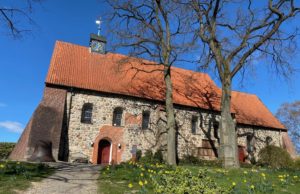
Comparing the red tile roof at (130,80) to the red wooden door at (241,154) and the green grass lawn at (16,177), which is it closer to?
the red wooden door at (241,154)

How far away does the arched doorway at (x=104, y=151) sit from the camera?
23.0 m

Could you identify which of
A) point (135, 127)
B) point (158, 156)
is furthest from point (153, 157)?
point (135, 127)

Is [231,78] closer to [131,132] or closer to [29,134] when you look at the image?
[131,132]

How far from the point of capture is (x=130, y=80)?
2603 centimetres

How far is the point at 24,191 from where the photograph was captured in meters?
8.00

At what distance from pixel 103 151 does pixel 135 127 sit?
10.2ft

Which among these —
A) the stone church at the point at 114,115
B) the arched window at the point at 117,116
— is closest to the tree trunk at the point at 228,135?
the stone church at the point at 114,115

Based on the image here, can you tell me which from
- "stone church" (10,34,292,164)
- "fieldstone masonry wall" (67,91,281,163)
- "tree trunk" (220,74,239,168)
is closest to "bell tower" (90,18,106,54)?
"stone church" (10,34,292,164)

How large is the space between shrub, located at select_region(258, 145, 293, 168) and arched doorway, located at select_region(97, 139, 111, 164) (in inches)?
512

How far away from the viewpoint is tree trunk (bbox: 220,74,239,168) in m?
15.8

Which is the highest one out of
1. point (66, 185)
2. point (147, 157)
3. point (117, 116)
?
point (117, 116)

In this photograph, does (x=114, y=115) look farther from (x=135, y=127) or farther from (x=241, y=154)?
(x=241, y=154)

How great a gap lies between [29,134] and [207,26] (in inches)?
516

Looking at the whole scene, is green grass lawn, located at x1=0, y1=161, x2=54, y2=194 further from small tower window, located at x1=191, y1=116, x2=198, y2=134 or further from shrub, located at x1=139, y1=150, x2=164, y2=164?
small tower window, located at x1=191, y1=116, x2=198, y2=134
